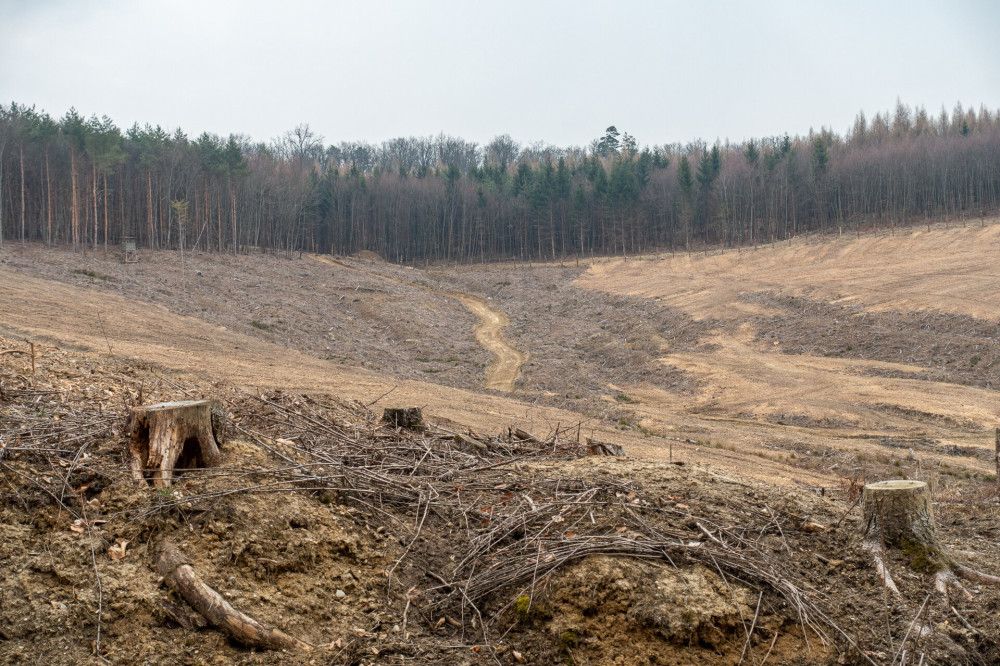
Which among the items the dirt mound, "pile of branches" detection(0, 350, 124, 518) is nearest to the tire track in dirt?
"pile of branches" detection(0, 350, 124, 518)

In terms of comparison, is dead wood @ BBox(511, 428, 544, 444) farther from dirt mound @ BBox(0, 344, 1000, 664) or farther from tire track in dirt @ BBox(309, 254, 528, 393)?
tire track in dirt @ BBox(309, 254, 528, 393)

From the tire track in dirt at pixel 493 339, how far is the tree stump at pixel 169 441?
22.9 metres

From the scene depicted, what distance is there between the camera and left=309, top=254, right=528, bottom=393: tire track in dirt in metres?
31.0

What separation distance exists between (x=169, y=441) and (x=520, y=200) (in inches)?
3437

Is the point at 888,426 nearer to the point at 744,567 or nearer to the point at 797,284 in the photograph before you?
the point at 744,567

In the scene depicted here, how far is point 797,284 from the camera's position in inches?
1823

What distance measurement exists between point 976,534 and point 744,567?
2.93m

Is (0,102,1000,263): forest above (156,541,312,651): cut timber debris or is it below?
above

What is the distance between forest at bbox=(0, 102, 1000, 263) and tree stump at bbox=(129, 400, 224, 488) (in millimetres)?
63091

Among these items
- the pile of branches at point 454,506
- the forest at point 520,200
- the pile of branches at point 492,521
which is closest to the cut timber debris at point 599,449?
the pile of branches at point 492,521

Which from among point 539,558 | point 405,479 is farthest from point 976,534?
point 405,479

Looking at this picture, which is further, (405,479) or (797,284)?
(797,284)

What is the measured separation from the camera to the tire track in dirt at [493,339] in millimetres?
30984

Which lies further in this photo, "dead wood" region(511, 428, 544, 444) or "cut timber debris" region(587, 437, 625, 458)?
"dead wood" region(511, 428, 544, 444)
